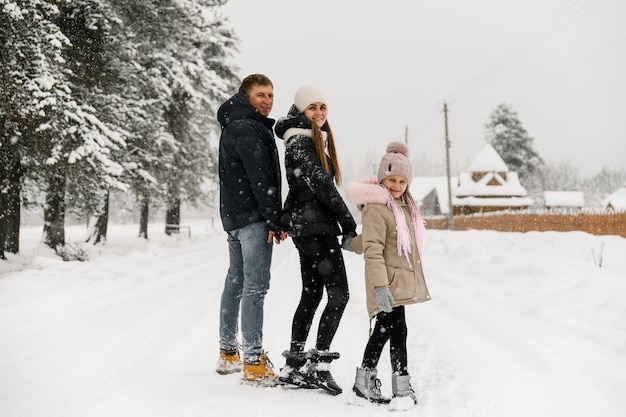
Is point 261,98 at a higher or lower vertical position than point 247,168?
higher

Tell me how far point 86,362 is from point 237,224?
186 cm

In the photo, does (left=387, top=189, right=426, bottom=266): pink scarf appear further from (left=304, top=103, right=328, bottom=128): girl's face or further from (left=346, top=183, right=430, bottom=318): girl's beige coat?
(left=304, top=103, right=328, bottom=128): girl's face

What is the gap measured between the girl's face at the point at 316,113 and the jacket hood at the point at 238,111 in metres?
0.44

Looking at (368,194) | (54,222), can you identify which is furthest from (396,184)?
(54,222)

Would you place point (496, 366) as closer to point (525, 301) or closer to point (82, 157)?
point (525, 301)

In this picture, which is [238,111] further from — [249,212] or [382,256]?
[382,256]

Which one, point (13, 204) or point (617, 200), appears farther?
point (617, 200)

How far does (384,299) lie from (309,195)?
0.98 m

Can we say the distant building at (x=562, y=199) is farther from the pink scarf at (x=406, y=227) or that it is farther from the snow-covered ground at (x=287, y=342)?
the pink scarf at (x=406, y=227)

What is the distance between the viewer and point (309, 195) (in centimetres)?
349

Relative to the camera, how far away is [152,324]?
543 cm

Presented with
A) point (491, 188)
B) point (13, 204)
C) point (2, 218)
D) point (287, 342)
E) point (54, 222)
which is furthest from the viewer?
point (491, 188)

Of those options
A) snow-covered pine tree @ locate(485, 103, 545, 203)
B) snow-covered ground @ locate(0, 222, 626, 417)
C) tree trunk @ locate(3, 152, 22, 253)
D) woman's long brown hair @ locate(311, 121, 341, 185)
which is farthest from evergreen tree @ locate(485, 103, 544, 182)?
woman's long brown hair @ locate(311, 121, 341, 185)

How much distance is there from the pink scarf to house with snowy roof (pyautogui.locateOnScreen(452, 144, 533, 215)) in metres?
51.3
